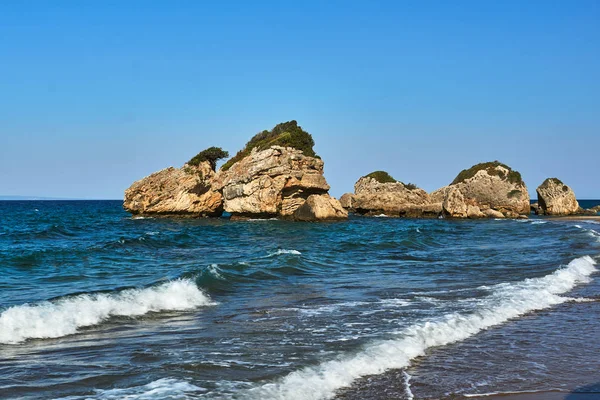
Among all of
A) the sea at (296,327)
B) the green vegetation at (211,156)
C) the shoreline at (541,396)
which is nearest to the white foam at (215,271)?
the sea at (296,327)

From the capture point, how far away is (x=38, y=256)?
80.2 feet

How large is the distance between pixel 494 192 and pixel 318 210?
2746 cm

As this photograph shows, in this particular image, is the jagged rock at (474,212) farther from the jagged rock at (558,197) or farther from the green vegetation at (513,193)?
the jagged rock at (558,197)

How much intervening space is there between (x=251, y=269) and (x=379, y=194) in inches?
2063

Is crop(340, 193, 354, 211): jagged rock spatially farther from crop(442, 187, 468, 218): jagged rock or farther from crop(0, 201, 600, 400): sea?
crop(0, 201, 600, 400): sea

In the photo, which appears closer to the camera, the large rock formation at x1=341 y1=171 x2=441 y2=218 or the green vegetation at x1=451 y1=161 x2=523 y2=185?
the large rock formation at x1=341 y1=171 x2=441 y2=218

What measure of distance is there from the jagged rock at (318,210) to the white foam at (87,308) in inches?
1469

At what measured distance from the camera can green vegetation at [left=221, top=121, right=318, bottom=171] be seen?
195ft

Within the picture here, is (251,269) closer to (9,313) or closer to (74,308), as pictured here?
(74,308)

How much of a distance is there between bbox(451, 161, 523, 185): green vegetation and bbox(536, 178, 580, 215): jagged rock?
566 centimetres

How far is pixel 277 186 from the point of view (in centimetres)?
5453

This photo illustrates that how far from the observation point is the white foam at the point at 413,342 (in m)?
7.98

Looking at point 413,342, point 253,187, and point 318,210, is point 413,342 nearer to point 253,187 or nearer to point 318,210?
point 318,210

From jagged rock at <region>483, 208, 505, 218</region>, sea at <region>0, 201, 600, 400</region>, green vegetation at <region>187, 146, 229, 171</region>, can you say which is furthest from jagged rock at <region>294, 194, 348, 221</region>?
sea at <region>0, 201, 600, 400</region>
